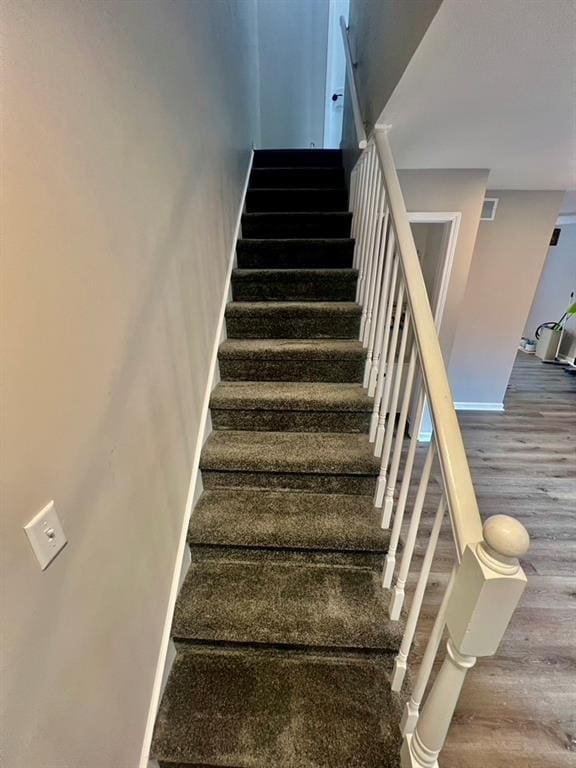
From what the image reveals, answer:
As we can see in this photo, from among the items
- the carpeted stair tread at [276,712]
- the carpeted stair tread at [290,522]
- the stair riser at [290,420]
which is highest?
the stair riser at [290,420]

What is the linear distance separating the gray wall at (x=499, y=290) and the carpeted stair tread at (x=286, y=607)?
9.88 ft

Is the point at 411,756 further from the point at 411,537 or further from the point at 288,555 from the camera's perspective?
the point at 288,555

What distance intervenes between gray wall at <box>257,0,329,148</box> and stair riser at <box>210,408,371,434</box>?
11.7ft

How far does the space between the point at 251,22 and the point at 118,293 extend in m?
3.58

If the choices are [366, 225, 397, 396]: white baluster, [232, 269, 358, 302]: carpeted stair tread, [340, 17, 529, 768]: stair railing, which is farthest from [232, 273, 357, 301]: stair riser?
[366, 225, 397, 396]: white baluster

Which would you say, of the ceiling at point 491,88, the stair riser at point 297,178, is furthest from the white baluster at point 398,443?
the stair riser at point 297,178

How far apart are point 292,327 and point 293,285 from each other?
333 millimetres

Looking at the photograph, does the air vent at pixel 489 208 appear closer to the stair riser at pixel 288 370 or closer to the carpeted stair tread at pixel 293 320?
the carpeted stair tread at pixel 293 320

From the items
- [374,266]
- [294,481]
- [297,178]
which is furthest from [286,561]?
[297,178]

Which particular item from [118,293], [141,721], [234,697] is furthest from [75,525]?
[234,697]

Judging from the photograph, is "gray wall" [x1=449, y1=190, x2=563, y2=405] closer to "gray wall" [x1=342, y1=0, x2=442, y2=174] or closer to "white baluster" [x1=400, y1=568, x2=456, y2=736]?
"gray wall" [x1=342, y1=0, x2=442, y2=174]

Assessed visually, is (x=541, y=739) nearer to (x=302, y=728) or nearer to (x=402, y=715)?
(x=402, y=715)

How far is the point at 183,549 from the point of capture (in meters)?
1.34

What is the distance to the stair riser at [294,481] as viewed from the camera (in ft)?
5.07
